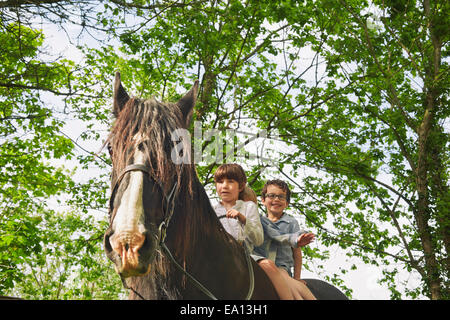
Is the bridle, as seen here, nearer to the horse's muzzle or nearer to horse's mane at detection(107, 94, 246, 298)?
horse's mane at detection(107, 94, 246, 298)

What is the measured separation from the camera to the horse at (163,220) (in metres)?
2.17

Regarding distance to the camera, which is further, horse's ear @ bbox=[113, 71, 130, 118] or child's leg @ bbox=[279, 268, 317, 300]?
child's leg @ bbox=[279, 268, 317, 300]

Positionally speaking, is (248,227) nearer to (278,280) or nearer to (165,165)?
(278,280)

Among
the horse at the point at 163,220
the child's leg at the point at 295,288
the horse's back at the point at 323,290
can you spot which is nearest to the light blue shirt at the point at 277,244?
the child's leg at the point at 295,288

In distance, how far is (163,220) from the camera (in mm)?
2381

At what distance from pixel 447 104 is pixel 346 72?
2.91 metres

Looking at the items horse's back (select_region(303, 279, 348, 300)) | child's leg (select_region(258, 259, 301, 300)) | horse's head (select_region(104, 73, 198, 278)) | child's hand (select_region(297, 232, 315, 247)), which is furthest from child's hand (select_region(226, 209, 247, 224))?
horse's back (select_region(303, 279, 348, 300))

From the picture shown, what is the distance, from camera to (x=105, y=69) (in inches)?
527

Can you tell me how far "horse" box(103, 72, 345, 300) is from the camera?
85.4 inches

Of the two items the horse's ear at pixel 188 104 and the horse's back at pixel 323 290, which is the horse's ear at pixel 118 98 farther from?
the horse's back at pixel 323 290

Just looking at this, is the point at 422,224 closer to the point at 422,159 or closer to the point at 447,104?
the point at 422,159

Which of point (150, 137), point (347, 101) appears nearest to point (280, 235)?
point (150, 137)
